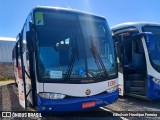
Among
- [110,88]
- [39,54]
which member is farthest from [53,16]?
[110,88]

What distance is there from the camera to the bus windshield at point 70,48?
533 cm

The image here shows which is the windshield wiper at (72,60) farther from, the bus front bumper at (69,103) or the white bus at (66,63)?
the bus front bumper at (69,103)

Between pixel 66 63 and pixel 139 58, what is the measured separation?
3.26 meters

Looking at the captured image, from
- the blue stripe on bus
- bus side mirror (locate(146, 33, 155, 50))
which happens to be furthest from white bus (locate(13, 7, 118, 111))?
the blue stripe on bus

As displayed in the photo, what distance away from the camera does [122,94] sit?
8.17 meters

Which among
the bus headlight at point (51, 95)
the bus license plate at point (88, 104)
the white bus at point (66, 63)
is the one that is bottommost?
the bus license plate at point (88, 104)

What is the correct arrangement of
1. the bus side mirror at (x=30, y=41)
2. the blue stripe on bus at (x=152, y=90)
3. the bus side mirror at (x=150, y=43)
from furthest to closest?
the blue stripe on bus at (x=152, y=90)
the bus side mirror at (x=150, y=43)
the bus side mirror at (x=30, y=41)

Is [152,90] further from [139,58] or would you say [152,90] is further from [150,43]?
[150,43]

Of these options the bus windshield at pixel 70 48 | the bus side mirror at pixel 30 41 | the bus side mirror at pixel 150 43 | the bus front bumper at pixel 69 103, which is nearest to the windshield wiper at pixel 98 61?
the bus windshield at pixel 70 48

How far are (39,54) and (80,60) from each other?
1022 millimetres

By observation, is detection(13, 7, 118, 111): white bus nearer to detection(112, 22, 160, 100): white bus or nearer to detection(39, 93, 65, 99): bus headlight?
detection(39, 93, 65, 99): bus headlight

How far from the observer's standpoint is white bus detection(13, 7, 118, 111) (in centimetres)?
527

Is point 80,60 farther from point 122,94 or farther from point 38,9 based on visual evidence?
point 122,94

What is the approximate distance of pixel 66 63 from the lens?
544 centimetres
